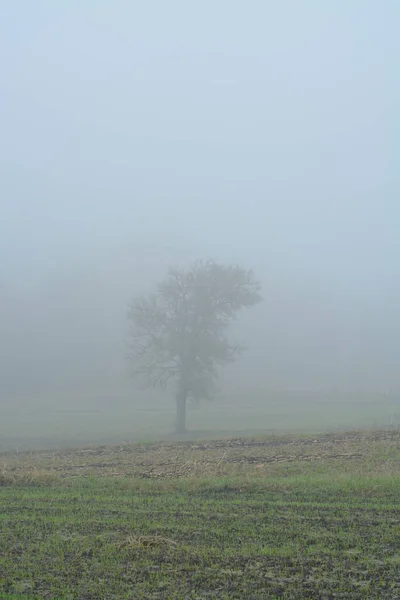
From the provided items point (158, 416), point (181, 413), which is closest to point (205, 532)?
point (181, 413)

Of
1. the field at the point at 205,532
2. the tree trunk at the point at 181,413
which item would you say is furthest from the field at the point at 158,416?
the field at the point at 205,532

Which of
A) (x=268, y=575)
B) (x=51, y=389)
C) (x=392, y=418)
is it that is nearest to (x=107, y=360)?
(x=51, y=389)

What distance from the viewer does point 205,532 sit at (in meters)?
10.9

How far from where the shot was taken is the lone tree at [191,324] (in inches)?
1896

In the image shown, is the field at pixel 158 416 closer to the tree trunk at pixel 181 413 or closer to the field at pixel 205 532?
the tree trunk at pixel 181 413

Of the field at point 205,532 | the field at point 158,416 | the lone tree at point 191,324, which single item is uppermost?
the lone tree at point 191,324

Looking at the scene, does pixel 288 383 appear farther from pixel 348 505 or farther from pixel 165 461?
pixel 348 505

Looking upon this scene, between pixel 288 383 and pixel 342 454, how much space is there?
176 feet

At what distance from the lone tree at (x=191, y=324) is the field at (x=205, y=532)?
90.5ft

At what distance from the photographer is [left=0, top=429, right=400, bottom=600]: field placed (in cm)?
832

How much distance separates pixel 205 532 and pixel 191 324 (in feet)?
124

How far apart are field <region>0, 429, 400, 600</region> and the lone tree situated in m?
27.6

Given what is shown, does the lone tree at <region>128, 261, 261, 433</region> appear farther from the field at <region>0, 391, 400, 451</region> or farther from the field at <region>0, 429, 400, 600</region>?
the field at <region>0, 429, 400, 600</region>

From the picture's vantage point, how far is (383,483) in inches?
594
